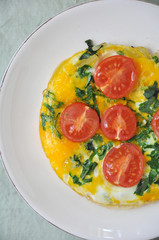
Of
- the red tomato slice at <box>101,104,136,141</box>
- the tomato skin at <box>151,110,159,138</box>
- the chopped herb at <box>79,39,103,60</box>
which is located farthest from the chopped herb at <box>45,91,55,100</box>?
the tomato skin at <box>151,110,159,138</box>

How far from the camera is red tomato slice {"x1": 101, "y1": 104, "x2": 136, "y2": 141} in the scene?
3084mm

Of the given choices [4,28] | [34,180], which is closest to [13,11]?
[4,28]

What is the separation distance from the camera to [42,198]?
3631mm

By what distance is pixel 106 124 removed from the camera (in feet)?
10.2

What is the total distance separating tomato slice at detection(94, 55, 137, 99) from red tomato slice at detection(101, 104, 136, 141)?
6.6 inches

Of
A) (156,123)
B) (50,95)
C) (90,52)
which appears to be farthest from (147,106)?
(50,95)

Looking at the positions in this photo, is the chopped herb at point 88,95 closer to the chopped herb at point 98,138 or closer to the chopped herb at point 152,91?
the chopped herb at point 98,138

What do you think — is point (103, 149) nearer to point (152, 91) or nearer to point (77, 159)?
point (77, 159)

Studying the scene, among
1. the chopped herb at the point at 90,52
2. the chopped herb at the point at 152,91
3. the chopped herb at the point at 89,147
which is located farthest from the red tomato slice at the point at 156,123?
the chopped herb at the point at 90,52

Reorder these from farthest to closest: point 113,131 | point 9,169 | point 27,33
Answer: point 27,33 < point 9,169 < point 113,131

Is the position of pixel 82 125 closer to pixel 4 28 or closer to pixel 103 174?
pixel 103 174

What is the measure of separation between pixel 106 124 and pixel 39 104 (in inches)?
38.9

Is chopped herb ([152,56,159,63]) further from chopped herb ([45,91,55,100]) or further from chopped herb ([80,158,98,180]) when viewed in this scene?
chopped herb ([80,158,98,180])

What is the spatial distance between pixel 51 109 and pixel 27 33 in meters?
1.28
